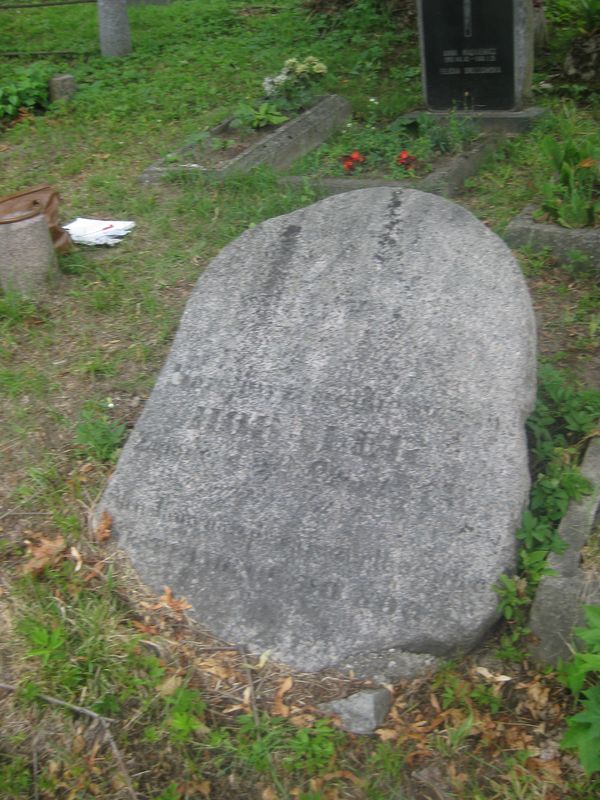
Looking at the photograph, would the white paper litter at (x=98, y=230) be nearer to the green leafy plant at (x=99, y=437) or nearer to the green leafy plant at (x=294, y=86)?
the green leafy plant at (x=99, y=437)

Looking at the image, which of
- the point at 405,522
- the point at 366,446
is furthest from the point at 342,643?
the point at 366,446

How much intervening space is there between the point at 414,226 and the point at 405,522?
3.79 feet

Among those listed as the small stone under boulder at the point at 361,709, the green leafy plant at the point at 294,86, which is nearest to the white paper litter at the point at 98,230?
the green leafy plant at the point at 294,86

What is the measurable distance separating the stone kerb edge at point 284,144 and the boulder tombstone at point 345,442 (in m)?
1.97

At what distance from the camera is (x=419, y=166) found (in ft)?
17.3

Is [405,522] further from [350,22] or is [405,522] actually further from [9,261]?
[350,22]

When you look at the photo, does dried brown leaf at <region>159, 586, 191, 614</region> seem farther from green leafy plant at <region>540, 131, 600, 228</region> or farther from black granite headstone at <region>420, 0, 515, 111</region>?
black granite headstone at <region>420, 0, 515, 111</region>

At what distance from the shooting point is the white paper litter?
4.81m

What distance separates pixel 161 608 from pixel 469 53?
4.35 metres

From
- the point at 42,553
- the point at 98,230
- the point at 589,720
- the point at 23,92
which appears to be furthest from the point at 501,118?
the point at 589,720

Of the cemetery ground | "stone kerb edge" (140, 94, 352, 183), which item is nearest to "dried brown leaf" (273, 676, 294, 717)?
the cemetery ground

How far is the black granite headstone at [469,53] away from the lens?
18.8 feet

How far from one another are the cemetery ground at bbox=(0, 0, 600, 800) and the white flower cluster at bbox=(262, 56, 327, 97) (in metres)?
0.61

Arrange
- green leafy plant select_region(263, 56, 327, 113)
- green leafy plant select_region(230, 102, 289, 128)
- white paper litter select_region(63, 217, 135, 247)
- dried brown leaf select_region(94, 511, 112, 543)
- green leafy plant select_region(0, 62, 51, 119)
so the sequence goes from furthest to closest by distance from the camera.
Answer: green leafy plant select_region(0, 62, 51, 119), green leafy plant select_region(263, 56, 327, 113), green leafy plant select_region(230, 102, 289, 128), white paper litter select_region(63, 217, 135, 247), dried brown leaf select_region(94, 511, 112, 543)
